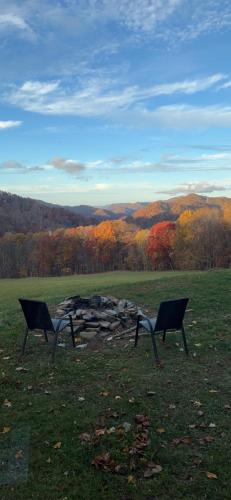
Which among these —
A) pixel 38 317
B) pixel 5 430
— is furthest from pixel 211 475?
pixel 38 317

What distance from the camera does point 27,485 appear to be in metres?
3.69

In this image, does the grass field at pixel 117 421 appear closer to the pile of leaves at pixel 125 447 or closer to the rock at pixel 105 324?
Answer: the pile of leaves at pixel 125 447

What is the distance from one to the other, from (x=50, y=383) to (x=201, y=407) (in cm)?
210

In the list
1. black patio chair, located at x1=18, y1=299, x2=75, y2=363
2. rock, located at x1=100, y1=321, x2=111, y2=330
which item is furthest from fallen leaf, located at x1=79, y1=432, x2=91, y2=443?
rock, located at x1=100, y1=321, x2=111, y2=330

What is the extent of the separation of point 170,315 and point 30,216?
123 m

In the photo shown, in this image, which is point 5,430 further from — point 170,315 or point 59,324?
point 170,315

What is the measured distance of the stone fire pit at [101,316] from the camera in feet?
27.5

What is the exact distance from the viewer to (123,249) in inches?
2820

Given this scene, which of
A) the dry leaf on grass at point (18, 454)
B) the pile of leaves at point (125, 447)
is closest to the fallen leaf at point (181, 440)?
the pile of leaves at point (125, 447)

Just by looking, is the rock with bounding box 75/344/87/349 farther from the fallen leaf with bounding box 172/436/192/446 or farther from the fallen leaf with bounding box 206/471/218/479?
the fallen leaf with bounding box 206/471/218/479

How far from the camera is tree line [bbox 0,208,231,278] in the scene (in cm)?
5909

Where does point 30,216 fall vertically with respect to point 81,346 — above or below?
above

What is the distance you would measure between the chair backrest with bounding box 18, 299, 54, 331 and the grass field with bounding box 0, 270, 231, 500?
22.9 inches

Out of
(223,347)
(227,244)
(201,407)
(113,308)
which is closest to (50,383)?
(201,407)
